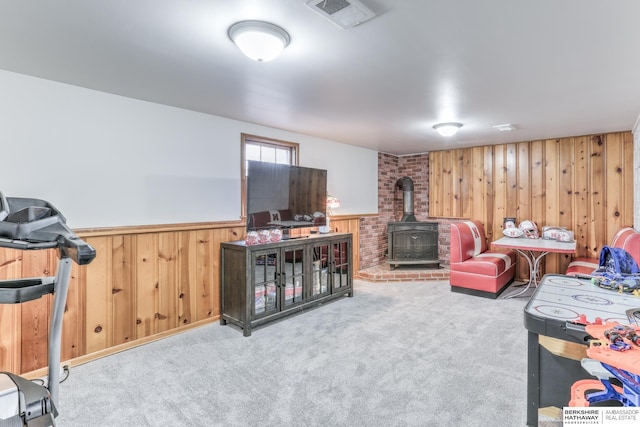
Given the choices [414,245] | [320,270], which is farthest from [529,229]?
[320,270]

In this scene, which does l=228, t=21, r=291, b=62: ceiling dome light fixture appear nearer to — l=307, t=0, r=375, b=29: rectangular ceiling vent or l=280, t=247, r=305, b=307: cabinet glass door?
l=307, t=0, r=375, b=29: rectangular ceiling vent

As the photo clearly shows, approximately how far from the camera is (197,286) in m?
3.45

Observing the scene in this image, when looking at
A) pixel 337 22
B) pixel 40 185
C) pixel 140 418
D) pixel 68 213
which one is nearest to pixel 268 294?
pixel 140 418

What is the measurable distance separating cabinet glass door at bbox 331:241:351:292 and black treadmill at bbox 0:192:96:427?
10.1ft

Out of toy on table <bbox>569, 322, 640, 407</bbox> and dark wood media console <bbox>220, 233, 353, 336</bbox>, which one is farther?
dark wood media console <bbox>220, 233, 353, 336</bbox>

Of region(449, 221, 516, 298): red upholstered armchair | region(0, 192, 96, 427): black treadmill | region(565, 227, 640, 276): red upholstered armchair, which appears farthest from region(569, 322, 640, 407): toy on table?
region(449, 221, 516, 298): red upholstered armchair

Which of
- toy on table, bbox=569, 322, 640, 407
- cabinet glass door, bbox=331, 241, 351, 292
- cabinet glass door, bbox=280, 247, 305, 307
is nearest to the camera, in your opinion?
toy on table, bbox=569, 322, 640, 407

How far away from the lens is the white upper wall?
8.00 ft

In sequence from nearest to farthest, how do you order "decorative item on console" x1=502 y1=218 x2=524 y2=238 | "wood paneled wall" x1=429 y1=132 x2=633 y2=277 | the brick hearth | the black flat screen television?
the black flat screen television → "wood paneled wall" x1=429 y1=132 x2=633 y2=277 → "decorative item on console" x1=502 y1=218 x2=524 y2=238 → the brick hearth

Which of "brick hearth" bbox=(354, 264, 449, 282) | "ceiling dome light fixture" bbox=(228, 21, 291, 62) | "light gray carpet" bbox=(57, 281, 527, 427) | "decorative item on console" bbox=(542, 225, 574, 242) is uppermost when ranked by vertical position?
"ceiling dome light fixture" bbox=(228, 21, 291, 62)

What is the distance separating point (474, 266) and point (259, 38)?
400 centimetres

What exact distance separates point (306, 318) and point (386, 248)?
118 inches

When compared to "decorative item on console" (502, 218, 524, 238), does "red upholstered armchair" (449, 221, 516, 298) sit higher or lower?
lower

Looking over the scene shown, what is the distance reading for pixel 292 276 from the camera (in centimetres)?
370
